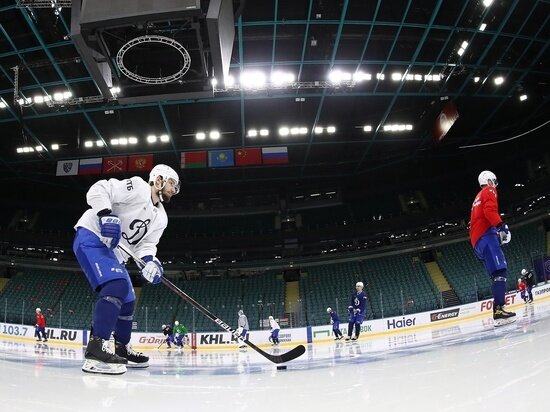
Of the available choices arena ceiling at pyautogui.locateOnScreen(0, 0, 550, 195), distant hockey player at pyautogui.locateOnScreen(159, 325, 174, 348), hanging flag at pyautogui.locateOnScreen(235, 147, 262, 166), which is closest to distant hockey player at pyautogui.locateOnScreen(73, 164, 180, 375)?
arena ceiling at pyautogui.locateOnScreen(0, 0, 550, 195)

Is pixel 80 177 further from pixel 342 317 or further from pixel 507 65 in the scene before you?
pixel 507 65

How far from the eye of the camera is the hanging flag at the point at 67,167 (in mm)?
22250

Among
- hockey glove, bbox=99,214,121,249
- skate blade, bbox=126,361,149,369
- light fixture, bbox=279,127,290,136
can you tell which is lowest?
skate blade, bbox=126,361,149,369

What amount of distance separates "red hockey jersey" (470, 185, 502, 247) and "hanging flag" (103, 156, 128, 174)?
19517 mm

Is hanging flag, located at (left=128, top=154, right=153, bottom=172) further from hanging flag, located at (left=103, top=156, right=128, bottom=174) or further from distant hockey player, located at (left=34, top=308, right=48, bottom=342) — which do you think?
distant hockey player, located at (left=34, top=308, right=48, bottom=342)

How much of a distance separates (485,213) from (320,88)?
14.5 m

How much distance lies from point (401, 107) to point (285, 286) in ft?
38.4

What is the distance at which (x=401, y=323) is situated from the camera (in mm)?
17516

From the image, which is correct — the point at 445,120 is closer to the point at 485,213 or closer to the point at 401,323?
the point at 401,323

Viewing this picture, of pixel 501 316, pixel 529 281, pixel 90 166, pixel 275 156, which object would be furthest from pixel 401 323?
pixel 90 166

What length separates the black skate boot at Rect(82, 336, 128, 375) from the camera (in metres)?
2.79

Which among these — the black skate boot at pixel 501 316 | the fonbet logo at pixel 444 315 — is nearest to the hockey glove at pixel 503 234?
the black skate boot at pixel 501 316

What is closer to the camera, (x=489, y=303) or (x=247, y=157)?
(x=489, y=303)

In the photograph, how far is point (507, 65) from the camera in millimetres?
19094
